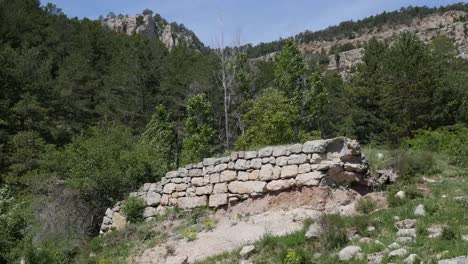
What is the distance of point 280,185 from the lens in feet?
33.9

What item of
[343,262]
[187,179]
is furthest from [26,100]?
[343,262]

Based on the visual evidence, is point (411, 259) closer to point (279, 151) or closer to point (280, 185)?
point (280, 185)

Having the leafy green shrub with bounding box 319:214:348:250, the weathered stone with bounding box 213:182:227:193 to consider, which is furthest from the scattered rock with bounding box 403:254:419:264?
the weathered stone with bounding box 213:182:227:193

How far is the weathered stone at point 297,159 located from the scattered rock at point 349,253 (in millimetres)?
3373

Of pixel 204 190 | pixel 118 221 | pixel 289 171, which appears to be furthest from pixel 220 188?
pixel 118 221

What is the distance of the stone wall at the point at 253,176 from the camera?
395 inches

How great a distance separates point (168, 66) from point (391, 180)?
31.5 metres

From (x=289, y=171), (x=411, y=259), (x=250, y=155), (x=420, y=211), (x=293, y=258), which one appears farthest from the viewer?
(x=250, y=155)

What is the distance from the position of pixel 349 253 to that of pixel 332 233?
64cm

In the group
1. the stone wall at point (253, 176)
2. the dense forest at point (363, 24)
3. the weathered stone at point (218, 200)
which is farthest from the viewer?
the dense forest at point (363, 24)

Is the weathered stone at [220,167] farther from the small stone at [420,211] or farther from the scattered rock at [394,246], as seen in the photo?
the scattered rock at [394,246]

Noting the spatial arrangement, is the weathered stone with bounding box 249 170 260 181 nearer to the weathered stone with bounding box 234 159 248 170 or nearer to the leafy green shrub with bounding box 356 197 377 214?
the weathered stone with bounding box 234 159 248 170

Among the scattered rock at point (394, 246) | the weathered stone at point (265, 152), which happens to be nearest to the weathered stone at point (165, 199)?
the weathered stone at point (265, 152)

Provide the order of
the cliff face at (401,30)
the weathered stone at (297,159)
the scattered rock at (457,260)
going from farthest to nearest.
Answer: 1. the cliff face at (401,30)
2. the weathered stone at (297,159)
3. the scattered rock at (457,260)
